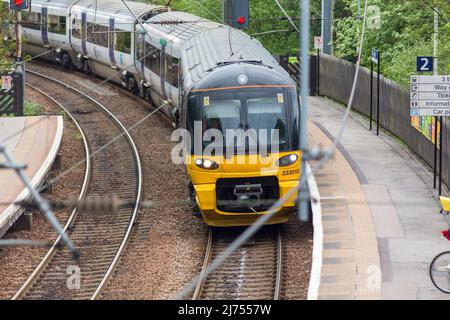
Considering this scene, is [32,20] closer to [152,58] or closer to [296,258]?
[152,58]

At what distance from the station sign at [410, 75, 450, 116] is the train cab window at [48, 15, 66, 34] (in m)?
22.5

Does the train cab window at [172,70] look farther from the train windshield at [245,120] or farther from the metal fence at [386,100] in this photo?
the train windshield at [245,120]

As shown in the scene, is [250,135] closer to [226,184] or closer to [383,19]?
[226,184]

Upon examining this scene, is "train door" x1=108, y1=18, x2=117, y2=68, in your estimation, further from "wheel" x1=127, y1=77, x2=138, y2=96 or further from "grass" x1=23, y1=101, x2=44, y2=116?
"grass" x1=23, y1=101, x2=44, y2=116

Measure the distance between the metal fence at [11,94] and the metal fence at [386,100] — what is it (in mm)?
10091

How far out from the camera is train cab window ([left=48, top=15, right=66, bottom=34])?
3988 centimetres

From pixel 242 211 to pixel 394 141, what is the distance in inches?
367

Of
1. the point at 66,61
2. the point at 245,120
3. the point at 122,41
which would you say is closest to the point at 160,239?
the point at 245,120

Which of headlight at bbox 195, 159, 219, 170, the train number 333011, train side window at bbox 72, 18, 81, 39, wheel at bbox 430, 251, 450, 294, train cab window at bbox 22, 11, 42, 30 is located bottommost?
wheel at bbox 430, 251, 450, 294

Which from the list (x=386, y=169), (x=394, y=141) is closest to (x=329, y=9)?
(x=394, y=141)

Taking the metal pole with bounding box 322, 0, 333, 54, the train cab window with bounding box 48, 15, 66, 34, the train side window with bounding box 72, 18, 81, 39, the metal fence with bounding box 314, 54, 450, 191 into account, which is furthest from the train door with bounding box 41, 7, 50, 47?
the metal fence with bounding box 314, 54, 450, 191

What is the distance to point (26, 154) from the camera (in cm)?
2512

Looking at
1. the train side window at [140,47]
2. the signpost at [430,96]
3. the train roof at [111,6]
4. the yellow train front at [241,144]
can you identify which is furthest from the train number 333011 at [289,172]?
the train roof at [111,6]

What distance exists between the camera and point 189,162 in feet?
60.8
